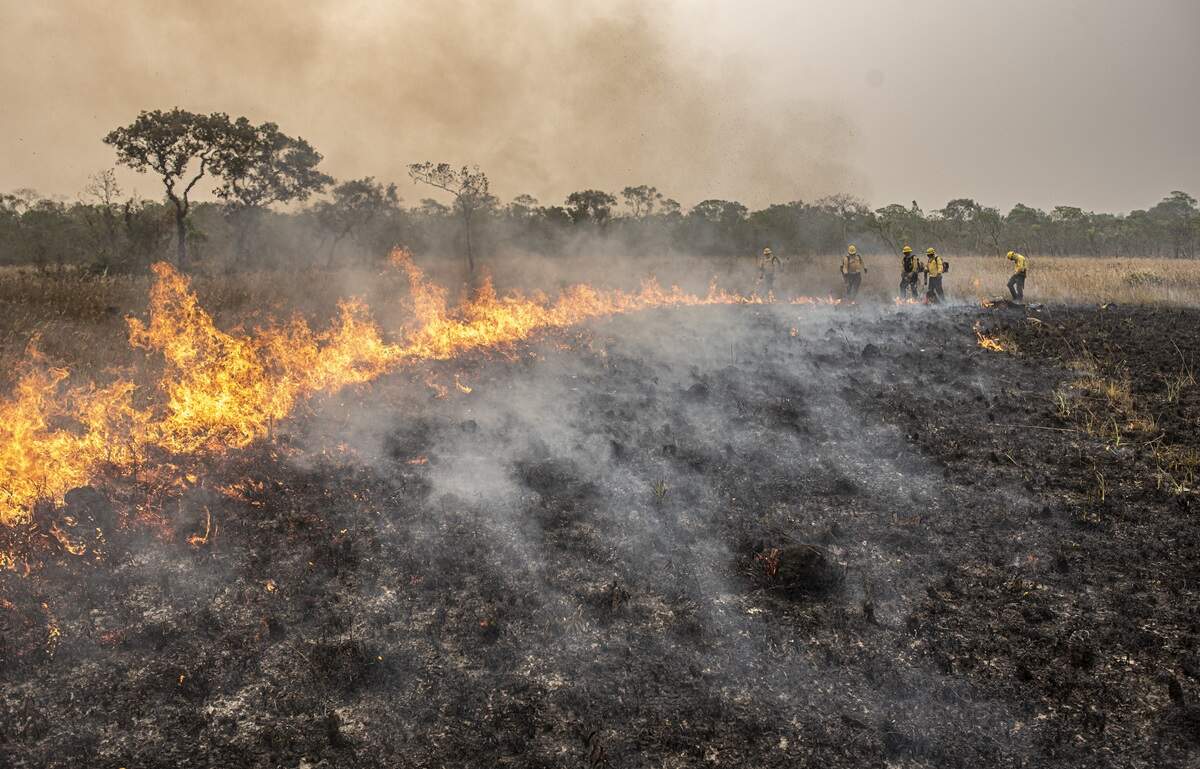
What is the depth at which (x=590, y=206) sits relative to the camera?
39906 mm

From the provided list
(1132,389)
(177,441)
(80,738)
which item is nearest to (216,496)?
(177,441)

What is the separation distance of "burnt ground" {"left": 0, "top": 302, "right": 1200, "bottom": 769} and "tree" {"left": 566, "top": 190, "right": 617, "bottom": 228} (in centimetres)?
3024

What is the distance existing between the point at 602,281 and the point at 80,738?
81.3 feet

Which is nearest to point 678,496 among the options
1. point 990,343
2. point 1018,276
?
point 990,343

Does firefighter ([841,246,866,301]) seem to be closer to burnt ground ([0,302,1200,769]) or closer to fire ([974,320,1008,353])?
fire ([974,320,1008,353])

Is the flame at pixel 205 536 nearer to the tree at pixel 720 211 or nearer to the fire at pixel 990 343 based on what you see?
the fire at pixel 990 343

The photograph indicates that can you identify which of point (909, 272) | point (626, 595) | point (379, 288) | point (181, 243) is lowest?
point (626, 595)

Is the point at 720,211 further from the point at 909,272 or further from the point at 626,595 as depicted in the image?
the point at 626,595

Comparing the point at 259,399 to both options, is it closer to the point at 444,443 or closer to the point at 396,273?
the point at 444,443

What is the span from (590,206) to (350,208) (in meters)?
14.2

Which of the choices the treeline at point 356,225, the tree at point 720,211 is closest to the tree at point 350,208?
the treeline at point 356,225

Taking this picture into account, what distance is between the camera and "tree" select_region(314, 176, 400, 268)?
36781 millimetres

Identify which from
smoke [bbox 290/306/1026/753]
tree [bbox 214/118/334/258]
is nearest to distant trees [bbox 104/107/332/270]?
tree [bbox 214/118/334/258]

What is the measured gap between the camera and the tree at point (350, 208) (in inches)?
1448
